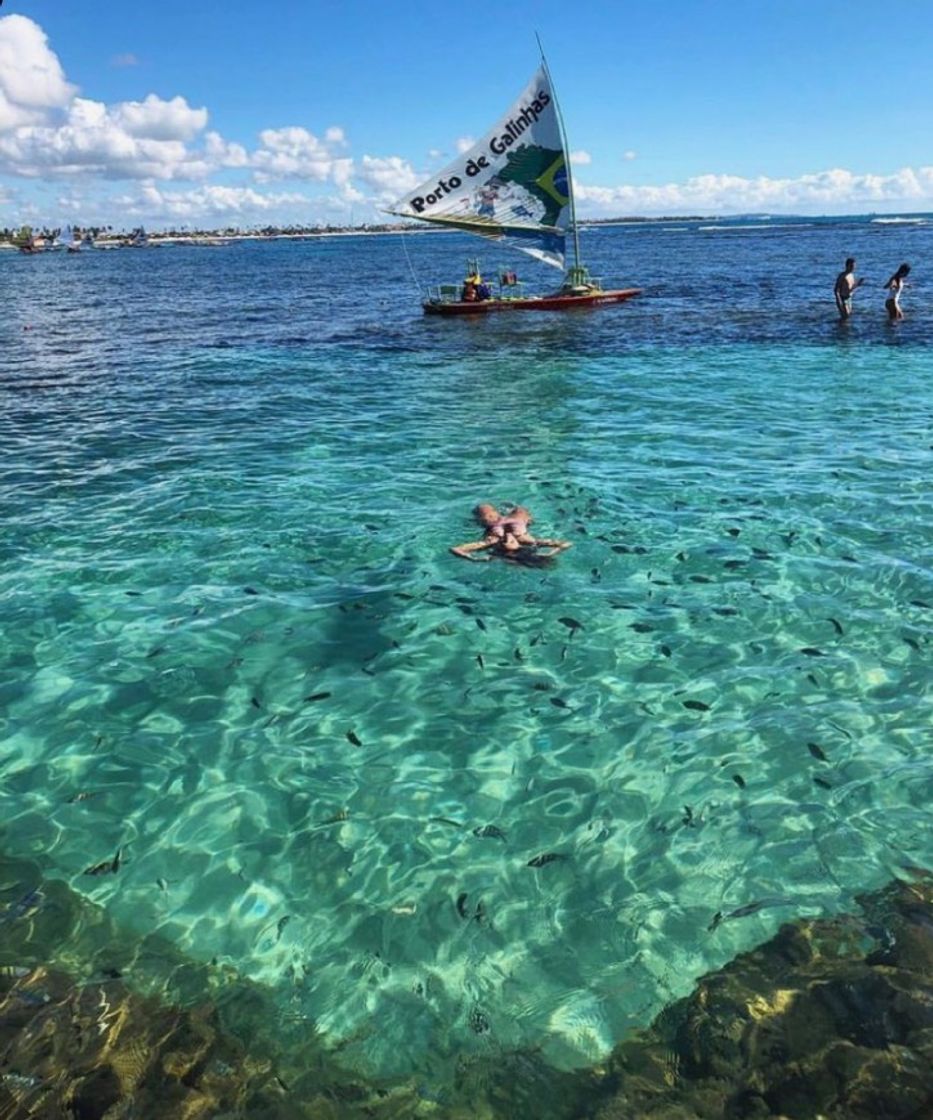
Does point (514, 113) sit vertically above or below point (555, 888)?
above

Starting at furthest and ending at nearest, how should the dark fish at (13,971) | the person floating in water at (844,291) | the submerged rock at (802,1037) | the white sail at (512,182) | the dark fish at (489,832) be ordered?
the white sail at (512,182) → the person floating in water at (844,291) → the dark fish at (489,832) → the dark fish at (13,971) → the submerged rock at (802,1037)

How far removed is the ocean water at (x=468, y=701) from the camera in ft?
21.7

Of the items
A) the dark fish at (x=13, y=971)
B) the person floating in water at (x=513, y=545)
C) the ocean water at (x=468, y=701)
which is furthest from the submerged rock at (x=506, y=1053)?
the person floating in water at (x=513, y=545)

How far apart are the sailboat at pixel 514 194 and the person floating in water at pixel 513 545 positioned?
30.4 m

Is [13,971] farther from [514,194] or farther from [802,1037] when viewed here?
[514,194]

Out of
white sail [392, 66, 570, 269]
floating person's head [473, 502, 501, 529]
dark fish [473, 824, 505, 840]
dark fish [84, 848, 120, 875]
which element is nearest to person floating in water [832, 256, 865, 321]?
white sail [392, 66, 570, 269]

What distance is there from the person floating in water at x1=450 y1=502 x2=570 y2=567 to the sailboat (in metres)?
30.4

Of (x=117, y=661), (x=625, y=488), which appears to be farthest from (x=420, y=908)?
(x=625, y=488)

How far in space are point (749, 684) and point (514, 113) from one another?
1501 inches

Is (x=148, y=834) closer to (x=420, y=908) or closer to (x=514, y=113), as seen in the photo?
(x=420, y=908)

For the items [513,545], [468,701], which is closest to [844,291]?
[513,545]

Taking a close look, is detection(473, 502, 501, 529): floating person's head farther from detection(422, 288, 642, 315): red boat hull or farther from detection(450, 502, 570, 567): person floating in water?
detection(422, 288, 642, 315): red boat hull

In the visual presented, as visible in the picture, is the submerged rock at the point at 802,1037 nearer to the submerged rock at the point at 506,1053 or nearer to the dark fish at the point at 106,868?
the submerged rock at the point at 506,1053

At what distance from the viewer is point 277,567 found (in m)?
13.4
